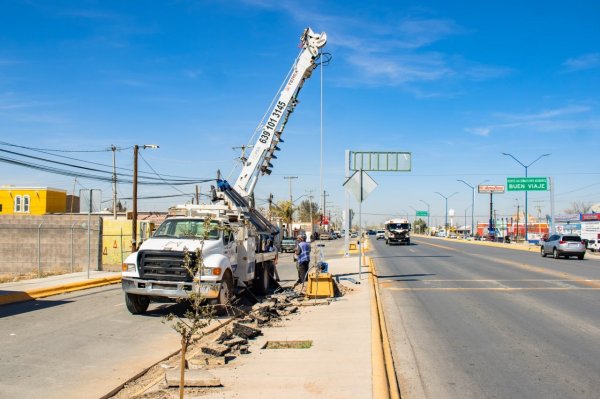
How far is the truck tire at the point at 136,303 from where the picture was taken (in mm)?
12570

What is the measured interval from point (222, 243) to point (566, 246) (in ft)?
102

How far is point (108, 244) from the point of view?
2720 centimetres

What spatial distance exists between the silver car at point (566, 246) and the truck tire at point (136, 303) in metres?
32.1

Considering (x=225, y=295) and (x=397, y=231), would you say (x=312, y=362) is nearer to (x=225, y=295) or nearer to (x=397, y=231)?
(x=225, y=295)

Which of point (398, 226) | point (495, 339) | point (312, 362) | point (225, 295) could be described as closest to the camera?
point (312, 362)

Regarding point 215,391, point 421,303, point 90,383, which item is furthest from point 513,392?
point 421,303

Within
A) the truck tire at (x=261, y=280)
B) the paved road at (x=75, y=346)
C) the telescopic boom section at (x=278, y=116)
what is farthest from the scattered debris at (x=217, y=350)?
the telescopic boom section at (x=278, y=116)

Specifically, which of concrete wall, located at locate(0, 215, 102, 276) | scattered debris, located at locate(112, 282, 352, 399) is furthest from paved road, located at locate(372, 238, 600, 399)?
concrete wall, located at locate(0, 215, 102, 276)

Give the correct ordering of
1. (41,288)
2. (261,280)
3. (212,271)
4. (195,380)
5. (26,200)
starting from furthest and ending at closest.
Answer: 1. (26,200)
2. (261,280)
3. (41,288)
4. (212,271)
5. (195,380)

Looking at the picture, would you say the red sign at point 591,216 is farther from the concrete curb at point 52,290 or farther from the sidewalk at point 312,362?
the sidewalk at point 312,362

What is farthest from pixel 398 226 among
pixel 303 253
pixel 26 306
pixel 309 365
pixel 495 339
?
pixel 309 365

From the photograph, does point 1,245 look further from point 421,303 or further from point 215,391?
point 215,391

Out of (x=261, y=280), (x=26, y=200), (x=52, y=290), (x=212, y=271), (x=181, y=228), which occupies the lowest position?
(x=52, y=290)

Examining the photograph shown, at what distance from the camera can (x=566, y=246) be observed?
3756cm
